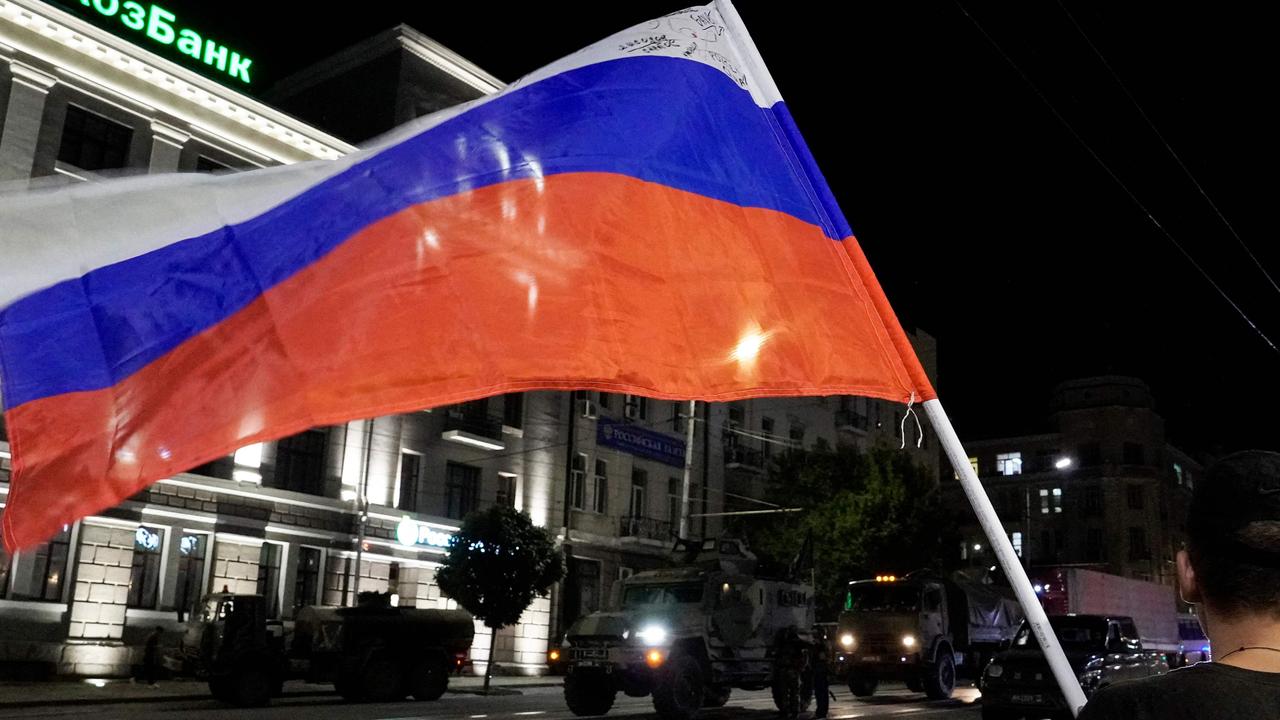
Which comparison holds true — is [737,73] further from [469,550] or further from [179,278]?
[469,550]

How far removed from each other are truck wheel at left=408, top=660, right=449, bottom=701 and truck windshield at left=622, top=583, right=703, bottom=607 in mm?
5929

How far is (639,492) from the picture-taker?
142ft

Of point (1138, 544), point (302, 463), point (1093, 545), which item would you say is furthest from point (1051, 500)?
point (302, 463)

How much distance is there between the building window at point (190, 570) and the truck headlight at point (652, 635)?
1416cm

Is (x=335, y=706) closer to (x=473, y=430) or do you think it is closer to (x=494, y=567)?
(x=494, y=567)

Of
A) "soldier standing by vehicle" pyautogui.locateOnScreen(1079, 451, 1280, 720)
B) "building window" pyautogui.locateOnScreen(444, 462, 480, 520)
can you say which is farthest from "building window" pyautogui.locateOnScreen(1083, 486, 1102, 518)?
"soldier standing by vehicle" pyautogui.locateOnScreen(1079, 451, 1280, 720)

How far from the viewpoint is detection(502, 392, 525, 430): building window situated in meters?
38.0

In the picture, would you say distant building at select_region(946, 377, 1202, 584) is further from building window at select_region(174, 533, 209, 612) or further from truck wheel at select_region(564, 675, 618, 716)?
truck wheel at select_region(564, 675, 618, 716)

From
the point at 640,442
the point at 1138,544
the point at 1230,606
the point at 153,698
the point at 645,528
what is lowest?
the point at 153,698

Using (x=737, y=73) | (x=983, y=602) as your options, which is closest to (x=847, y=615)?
(x=983, y=602)

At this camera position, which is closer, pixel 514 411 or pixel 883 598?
pixel 883 598

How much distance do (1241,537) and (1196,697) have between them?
0.35 meters

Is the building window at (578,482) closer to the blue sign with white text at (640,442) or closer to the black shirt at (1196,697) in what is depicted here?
the blue sign with white text at (640,442)

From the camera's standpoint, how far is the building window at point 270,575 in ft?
97.3
